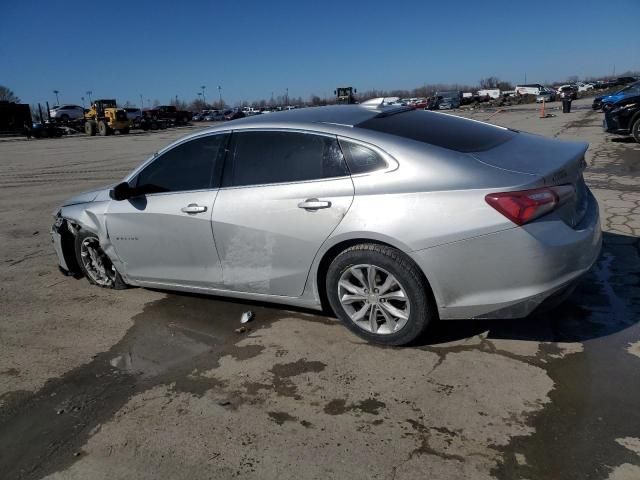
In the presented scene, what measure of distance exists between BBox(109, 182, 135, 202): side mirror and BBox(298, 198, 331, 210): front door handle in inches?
67.3

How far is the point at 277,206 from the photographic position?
12.0 feet

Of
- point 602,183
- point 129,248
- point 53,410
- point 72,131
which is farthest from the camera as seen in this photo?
point 72,131

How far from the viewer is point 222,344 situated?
3852 millimetres

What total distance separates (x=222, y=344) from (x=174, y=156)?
1.61 m

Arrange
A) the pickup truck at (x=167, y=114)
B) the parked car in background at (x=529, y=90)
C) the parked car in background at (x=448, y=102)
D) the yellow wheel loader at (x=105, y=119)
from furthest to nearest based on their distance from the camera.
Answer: the parked car in background at (x=529, y=90) < the parked car in background at (x=448, y=102) < the pickup truck at (x=167, y=114) < the yellow wheel loader at (x=105, y=119)

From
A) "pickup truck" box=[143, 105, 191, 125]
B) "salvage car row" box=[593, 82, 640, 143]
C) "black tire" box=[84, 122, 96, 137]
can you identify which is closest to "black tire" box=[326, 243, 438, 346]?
"salvage car row" box=[593, 82, 640, 143]

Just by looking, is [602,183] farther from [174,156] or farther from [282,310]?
[174,156]

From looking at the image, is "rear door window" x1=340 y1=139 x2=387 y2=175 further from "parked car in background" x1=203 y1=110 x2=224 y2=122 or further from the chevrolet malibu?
"parked car in background" x1=203 y1=110 x2=224 y2=122

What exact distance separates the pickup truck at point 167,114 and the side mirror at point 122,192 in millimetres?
46204

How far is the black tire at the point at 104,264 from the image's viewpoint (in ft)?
16.2

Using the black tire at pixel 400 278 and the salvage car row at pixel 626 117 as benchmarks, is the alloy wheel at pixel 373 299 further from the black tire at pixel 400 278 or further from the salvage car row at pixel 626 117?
the salvage car row at pixel 626 117

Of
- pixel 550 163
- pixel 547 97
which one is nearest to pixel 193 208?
pixel 550 163

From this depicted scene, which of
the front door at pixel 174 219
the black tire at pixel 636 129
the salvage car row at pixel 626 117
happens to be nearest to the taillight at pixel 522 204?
the front door at pixel 174 219

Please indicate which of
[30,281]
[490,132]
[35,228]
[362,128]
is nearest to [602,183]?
[490,132]
